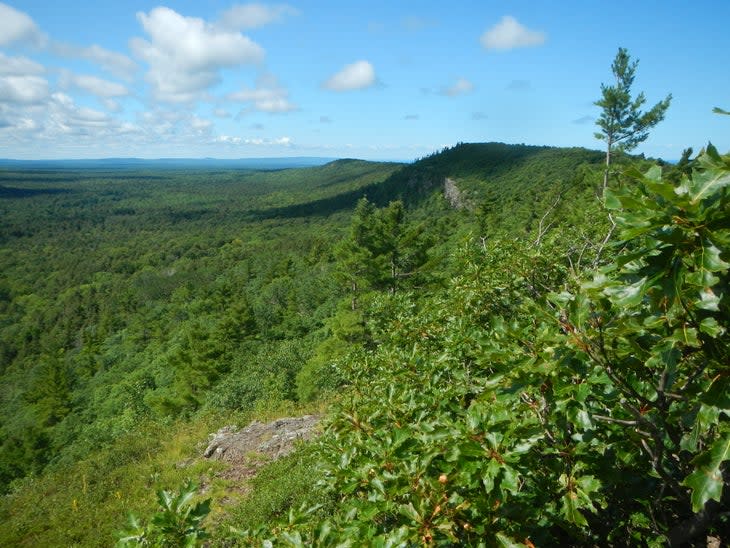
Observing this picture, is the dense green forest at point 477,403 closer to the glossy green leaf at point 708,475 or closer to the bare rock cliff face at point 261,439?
the glossy green leaf at point 708,475

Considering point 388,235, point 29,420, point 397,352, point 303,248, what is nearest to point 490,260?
point 397,352

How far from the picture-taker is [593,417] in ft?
7.38

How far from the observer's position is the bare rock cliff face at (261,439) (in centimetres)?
1205

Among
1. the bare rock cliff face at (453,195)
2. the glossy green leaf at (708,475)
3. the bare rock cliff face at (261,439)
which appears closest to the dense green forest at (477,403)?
the glossy green leaf at (708,475)

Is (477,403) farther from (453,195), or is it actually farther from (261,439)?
(453,195)

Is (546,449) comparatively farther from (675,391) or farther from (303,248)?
(303,248)

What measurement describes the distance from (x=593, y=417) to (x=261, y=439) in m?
12.0

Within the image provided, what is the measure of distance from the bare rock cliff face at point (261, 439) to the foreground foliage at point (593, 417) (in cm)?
937

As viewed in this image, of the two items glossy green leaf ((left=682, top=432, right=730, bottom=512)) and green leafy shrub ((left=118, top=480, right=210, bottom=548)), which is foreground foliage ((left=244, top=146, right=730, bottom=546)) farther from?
green leafy shrub ((left=118, top=480, right=210, bottom=548))

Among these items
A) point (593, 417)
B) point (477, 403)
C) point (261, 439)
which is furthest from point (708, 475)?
point (261, 439)

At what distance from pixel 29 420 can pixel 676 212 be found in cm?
6353

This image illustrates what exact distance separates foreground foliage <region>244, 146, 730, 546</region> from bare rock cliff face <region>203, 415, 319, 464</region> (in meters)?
9.37

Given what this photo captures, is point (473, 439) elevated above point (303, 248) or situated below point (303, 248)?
above

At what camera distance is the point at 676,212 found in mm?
1541
